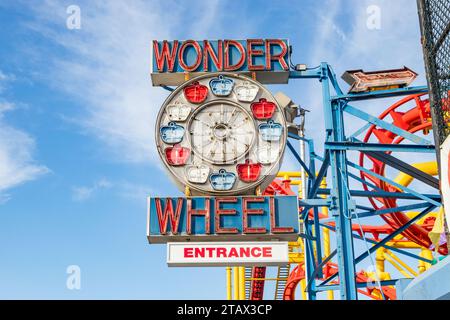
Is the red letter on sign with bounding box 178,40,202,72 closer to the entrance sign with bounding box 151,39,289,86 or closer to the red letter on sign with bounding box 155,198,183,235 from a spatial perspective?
the entrance sign with bounding box 151,39,289,86

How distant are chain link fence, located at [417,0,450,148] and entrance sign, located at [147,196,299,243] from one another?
8.56 m

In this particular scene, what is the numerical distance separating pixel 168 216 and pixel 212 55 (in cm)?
588

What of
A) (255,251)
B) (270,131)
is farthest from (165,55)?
(255,251)

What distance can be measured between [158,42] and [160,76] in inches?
50.7

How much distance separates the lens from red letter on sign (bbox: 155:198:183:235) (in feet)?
66.9

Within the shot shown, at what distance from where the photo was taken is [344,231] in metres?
20.2

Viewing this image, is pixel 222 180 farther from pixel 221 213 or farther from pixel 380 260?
pixel 380 260

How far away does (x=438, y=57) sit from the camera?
1264 cm

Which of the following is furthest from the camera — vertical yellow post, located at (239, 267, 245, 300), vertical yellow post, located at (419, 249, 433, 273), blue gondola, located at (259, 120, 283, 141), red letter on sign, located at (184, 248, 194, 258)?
vertical yellow post, located at (239, 267, 245, 300)

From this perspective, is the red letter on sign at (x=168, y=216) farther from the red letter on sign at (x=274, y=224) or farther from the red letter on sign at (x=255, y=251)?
the red letter on sign at (x=274, y=224)

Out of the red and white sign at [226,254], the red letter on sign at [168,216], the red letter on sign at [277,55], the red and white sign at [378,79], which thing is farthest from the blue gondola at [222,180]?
the red and white sign at [378,79]

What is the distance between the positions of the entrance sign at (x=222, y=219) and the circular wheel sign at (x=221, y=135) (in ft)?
2.02

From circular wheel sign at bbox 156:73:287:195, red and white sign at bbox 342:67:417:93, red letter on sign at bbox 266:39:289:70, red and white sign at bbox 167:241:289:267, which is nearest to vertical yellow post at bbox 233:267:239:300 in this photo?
circular wheel sign at bbox 156:73:287:195
